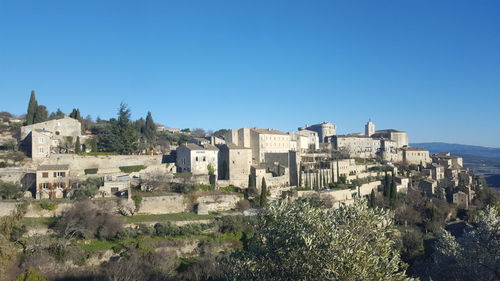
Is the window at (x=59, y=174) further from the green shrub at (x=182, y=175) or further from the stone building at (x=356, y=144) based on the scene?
the stone building at (x=356, y=144)

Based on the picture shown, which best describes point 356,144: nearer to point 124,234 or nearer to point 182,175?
point 182,175

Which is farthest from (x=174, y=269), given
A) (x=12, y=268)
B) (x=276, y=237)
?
(x=276, y=237)

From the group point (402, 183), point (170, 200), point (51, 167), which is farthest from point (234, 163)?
point (402, 183)

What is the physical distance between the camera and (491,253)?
19.4m

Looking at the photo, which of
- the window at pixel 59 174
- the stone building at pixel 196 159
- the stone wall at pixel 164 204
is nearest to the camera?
the window at pixel 59 174

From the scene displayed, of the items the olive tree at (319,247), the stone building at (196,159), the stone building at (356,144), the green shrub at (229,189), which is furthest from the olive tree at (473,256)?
the stone building at (356,144)

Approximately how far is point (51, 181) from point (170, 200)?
31.9ft

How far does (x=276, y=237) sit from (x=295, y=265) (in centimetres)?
128

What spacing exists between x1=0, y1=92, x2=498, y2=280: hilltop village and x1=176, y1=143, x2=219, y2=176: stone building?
122 millimetres

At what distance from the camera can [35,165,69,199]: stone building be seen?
105ft

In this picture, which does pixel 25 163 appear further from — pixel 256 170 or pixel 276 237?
pixel 276 237

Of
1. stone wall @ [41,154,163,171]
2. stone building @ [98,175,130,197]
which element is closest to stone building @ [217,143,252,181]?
stone wall @ [41,154,163,171]

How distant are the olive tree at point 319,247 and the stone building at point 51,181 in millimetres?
22801

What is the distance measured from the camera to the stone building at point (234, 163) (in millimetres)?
42938
